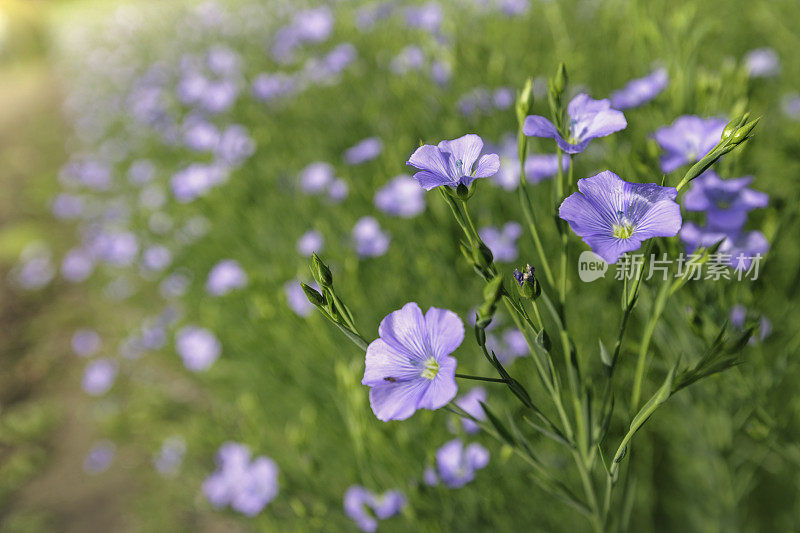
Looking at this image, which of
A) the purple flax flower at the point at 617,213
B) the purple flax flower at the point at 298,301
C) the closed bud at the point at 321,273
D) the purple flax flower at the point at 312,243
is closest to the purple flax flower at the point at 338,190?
the purple flax flower at the point at 312,243

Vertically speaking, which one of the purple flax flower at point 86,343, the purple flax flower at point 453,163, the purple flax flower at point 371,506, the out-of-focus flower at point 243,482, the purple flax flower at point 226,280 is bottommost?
the purple flax flower at point 86,343

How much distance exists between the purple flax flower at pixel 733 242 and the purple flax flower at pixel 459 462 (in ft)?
2.76

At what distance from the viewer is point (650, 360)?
48.5 inches

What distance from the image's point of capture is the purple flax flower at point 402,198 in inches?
86.4

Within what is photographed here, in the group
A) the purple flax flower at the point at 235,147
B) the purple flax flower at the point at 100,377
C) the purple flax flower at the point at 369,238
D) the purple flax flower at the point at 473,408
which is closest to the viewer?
the purple flax flower at the point at 473,408

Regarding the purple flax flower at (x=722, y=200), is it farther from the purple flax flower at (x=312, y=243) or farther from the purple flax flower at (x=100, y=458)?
the purple flax flower at (x=100, y=458)

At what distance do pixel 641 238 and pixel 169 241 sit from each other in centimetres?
377

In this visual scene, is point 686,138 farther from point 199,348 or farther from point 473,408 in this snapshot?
point 199,348

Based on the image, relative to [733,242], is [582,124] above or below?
above

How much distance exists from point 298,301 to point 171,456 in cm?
142

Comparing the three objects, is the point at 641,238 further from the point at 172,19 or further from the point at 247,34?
the point at 172,19

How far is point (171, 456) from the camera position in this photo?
9.68 ft

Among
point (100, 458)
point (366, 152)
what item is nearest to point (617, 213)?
point (366, 152)

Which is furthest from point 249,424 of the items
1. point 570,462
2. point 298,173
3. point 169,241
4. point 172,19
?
point 172,19
